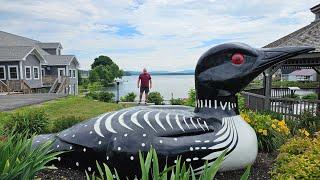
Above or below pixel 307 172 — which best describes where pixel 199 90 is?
above

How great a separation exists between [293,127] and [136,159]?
4825 mm

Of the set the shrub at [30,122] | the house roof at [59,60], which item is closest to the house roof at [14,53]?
the house roof at [59,60]

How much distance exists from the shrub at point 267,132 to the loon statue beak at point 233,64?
1609 mm

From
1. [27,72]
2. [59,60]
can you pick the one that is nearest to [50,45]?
[59,60]

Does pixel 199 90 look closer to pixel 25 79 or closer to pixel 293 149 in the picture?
pixel 293 149

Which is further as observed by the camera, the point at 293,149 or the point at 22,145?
the point at 293,149

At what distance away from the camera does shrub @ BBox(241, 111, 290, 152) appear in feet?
19.5

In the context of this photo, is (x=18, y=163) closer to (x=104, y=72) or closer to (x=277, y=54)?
(x=277, y=54)

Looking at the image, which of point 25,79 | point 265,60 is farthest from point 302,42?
point 25,79

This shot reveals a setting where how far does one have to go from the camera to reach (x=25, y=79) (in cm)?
3444

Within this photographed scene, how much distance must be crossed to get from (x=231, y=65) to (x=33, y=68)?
1354 inches

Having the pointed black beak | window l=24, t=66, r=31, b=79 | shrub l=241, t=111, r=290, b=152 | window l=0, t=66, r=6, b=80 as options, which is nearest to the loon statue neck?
the pointed black beak

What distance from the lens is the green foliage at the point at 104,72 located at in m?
63.7

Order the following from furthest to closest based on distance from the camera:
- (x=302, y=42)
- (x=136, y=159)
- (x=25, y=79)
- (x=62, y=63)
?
(x=62, y=63)
(x=25, y=79)
(x=302, y=42)
(x=136, y=159)
